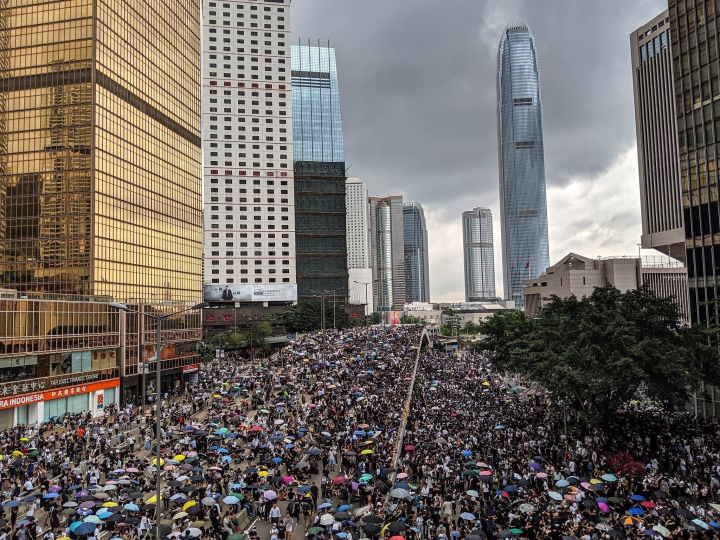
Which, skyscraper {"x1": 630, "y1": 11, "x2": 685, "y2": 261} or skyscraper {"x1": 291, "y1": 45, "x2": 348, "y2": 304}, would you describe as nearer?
skyscraper {"x1": 630, "y1": 11, "x2": 685, "y2": 261}

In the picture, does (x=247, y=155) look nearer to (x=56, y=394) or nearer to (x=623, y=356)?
(x=56, y=394)

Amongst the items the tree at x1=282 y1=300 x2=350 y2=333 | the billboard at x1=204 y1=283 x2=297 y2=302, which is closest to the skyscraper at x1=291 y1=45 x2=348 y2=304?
the billboard at x1=204 y1=283 x2=297 y2=302

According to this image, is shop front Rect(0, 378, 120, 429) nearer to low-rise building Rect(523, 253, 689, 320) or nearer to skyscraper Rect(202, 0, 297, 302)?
skyscraper Rect(202, 0, 297, 302)

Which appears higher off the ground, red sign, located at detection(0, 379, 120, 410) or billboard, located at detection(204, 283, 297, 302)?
billboard, located at detection(204, 283, 297, 302)

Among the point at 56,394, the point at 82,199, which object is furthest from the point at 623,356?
the point at 82,199

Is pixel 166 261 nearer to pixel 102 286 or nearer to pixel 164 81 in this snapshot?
pixel 102 286

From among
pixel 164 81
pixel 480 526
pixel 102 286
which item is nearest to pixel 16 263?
pixel 102 286

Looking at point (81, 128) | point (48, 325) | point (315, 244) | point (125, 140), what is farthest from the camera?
point (315, 244)
